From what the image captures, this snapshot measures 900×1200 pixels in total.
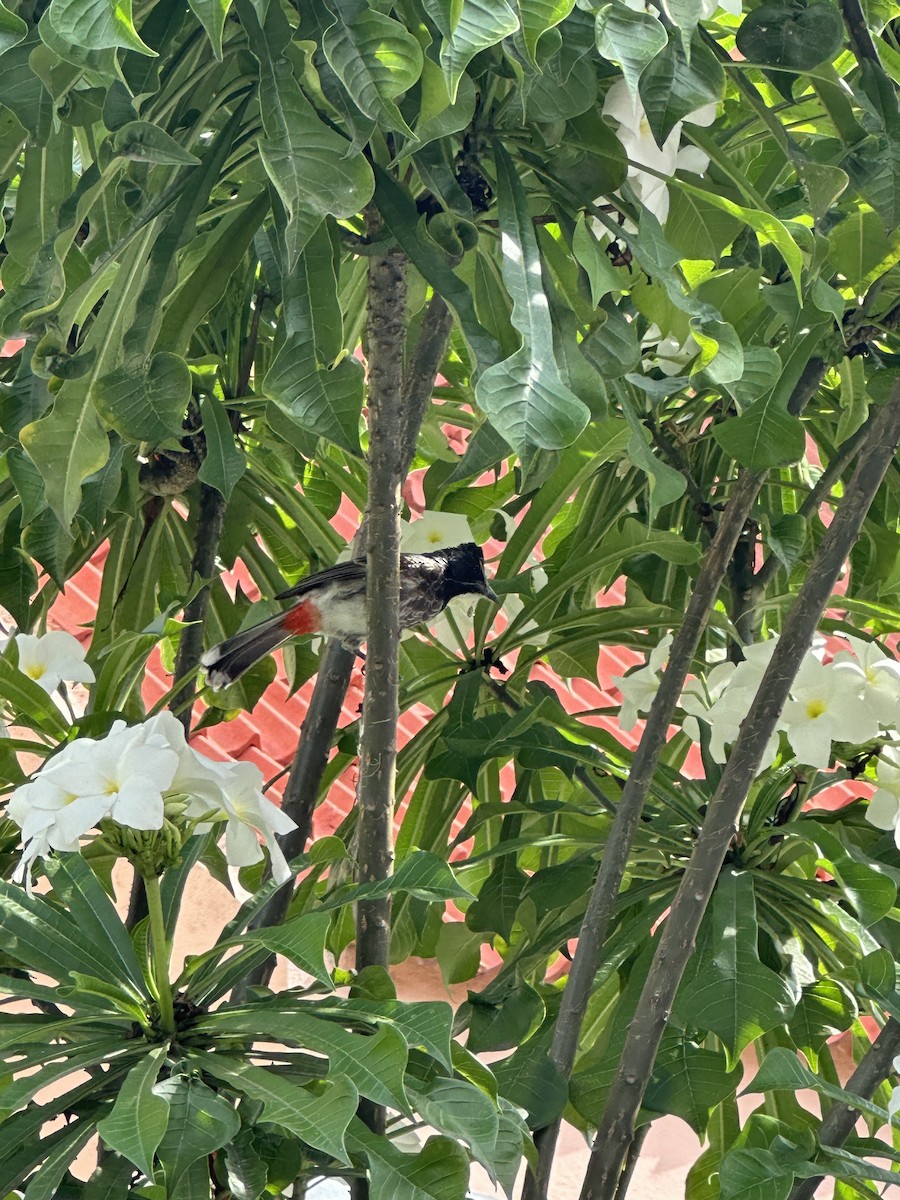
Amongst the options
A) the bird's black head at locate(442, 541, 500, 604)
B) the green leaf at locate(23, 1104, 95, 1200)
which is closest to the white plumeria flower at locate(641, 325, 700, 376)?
the bird's black head at locate(442, 541, 500, 604)

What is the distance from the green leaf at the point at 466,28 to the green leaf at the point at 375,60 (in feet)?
0.16

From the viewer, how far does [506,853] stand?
49.3 inches

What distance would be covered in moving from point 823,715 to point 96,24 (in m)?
0.73

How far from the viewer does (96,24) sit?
617 mm

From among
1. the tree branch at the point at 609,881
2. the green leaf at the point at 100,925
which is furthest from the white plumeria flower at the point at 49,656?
the tree branch at the point at 609,881

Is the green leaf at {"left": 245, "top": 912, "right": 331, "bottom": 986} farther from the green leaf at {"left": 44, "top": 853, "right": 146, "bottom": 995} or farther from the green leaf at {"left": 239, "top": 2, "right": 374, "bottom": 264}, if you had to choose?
the green leaf at {"left": 239, "top": 2, "right": 374, "bottom": 264}

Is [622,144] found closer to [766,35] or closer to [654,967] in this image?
[766,35]

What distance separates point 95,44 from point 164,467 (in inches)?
28.8

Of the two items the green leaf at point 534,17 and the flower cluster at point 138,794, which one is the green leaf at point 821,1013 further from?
the green leaf at point 534,17

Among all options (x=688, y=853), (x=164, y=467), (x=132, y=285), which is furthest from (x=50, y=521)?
(x=688, y=853)

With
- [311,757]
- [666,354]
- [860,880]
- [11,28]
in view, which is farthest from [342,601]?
[11,28]

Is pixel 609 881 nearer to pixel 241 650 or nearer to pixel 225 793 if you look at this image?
pixel 225 793

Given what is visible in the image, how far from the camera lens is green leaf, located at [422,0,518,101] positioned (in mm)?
606

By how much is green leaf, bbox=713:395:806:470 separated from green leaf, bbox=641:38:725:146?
232mm
